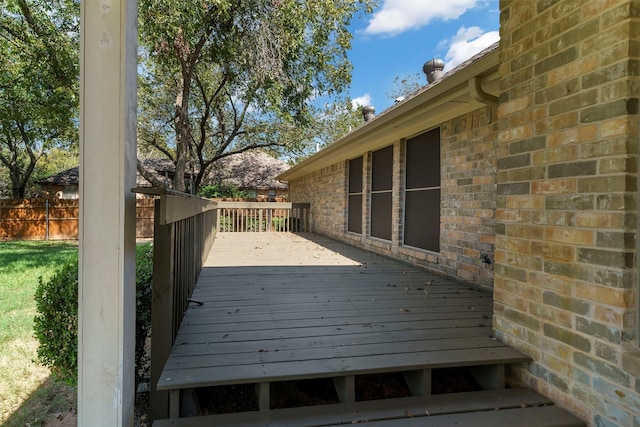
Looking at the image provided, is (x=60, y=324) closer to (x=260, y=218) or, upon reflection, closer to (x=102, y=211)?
(x=102, y=211)

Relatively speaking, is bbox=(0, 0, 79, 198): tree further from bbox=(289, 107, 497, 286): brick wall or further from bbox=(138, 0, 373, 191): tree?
bbox=(289, 107, 497, 286): brick wall

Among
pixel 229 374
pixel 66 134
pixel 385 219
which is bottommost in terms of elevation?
pixel 229 374

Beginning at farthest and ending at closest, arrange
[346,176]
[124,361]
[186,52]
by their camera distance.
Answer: [186,52] < [346,176] < [124,361]

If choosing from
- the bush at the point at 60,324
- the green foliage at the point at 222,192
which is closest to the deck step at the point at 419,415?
the bush at the point at 60,324

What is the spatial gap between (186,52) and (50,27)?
3305 mm

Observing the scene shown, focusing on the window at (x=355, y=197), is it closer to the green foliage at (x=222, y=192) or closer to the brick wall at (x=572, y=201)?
the brick wall at (x=572, y=201)

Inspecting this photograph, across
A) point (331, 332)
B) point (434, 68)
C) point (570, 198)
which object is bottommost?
point (331, 332)

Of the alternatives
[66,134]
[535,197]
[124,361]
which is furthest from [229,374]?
[66,134]

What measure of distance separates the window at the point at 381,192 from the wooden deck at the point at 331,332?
1.76 meters

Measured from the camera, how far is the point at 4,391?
324 centimetres

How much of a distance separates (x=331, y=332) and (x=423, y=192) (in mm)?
3363

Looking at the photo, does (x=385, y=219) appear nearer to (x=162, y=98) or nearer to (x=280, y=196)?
(x=162, y=98)

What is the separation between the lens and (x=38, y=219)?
15.4 m

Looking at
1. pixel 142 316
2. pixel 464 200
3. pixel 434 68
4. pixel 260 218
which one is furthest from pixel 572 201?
pixel 260 218
